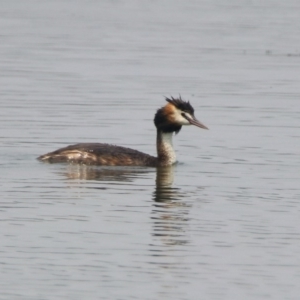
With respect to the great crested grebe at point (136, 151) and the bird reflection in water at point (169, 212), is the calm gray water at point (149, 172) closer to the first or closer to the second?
the bird reflection in water at point (169, 212)

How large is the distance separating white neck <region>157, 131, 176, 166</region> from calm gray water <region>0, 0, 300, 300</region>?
6.9 inches

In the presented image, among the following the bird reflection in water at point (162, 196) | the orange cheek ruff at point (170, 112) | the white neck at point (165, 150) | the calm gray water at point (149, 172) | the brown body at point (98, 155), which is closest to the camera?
the calm gray water at point (149, 172)

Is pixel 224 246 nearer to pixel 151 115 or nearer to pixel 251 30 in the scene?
pixel 151 115

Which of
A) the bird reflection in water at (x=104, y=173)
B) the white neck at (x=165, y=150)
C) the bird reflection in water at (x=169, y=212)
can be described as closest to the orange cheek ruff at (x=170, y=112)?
the white neck at (x=165, y=150)

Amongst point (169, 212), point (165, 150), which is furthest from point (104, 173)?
point (169, 212)

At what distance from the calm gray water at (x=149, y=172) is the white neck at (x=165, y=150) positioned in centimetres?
17

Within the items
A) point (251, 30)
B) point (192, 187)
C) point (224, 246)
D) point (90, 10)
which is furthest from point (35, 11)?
point (224, 246)

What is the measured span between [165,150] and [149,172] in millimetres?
733

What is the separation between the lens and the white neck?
68.4 ft

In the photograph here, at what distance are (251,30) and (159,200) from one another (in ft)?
83.1

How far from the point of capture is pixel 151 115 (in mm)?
25219

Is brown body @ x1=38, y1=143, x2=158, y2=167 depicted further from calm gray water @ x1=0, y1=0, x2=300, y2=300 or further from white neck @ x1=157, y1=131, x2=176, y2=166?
white neck @ x1=157, y1=131, x2=176, y2=166

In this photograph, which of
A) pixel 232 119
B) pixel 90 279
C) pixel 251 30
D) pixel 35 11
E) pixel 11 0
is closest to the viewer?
pixel 90 279

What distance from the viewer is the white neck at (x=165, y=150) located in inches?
821
